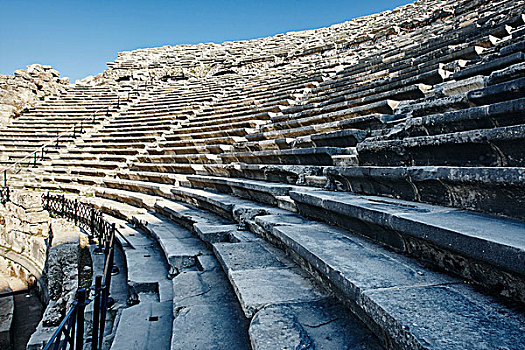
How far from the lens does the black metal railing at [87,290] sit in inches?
70.1

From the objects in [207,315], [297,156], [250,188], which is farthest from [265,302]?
[297,156]

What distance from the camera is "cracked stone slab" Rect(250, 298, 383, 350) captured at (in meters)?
1.44

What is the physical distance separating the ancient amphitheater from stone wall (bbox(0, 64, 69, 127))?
7784mm

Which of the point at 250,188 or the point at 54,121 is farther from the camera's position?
the point at 54,121

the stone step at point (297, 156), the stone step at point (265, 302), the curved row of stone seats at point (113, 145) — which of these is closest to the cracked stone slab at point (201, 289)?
the stone step at point (265, 302)

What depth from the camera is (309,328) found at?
61.6 inches

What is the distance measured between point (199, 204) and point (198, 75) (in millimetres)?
13580

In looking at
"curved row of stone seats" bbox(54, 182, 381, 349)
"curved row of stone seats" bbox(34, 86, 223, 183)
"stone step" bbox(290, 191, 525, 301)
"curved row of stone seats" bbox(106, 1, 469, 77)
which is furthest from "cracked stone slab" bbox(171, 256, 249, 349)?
"curved row of stone seats" bbox(106, 1, 469, 77)

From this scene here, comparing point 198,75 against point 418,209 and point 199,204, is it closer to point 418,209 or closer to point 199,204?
point 199,204

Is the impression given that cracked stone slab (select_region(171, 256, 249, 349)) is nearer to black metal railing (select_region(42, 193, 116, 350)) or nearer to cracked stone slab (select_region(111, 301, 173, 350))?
cracked stone slab (select_region(111, 301, 173, 350))

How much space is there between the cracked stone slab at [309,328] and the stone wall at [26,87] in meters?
14.5

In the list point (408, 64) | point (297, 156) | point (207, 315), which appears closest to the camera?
point (207, 315)

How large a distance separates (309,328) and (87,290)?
2.49 m

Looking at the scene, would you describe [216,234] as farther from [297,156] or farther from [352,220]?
[297,156]
